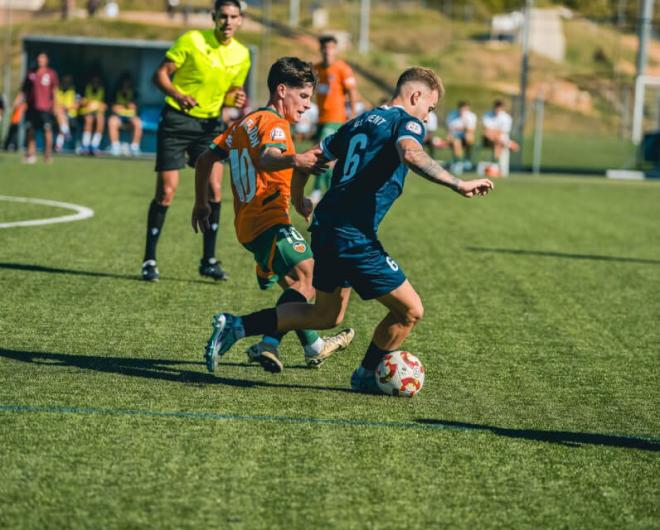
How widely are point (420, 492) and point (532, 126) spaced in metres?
51.9

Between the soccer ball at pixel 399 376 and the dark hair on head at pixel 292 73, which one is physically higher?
the dark hair on head at pixel 292 73

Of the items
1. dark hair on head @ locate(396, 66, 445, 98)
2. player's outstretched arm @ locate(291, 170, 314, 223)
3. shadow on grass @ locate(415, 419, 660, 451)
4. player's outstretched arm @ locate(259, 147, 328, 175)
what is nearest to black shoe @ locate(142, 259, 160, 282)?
player's outstretched arm @ locate(291, 170, 314, 223)

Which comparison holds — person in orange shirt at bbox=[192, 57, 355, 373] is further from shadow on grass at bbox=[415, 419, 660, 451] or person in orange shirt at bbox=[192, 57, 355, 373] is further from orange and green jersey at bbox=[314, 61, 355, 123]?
orange and green jersey at bbox=[314, 61, 355, 123]

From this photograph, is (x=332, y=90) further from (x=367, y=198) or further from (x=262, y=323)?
(x=367, y=198)

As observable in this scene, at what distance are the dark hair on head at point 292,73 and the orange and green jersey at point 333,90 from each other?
8.55 m

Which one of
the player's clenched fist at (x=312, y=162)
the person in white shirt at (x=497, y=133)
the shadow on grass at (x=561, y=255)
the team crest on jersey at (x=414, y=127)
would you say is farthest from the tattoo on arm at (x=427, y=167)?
the person in white shirt at (x=497, y=133)

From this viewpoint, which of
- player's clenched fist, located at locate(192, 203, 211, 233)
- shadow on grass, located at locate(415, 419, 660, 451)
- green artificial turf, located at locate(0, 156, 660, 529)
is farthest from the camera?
player's clenched fist, located at locate(192, 203, 211, 233)

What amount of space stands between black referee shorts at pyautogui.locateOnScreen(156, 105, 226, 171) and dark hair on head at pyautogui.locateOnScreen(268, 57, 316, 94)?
2925mm

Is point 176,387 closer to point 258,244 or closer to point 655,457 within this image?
point 258,244

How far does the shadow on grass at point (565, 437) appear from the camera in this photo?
204 inches

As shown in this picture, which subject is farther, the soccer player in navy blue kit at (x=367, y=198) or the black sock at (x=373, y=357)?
the black sock at (x=373, y=357)

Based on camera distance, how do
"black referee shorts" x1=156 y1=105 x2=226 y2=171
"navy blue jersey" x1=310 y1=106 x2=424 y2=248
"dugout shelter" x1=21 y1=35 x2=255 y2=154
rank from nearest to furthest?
"navy blue jersey" x1=310 y1=106 x2=424 y2=248
"black referee shorts" x1=156 y1=105 x2=226 y2=171
"dugout shelter" x1=21 y1=35 x2=255 y2=154

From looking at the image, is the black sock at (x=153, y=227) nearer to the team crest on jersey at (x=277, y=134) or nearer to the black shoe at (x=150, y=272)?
the black shoe at (x=150, y=272)

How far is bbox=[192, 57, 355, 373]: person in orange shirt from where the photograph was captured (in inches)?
Result: 250
